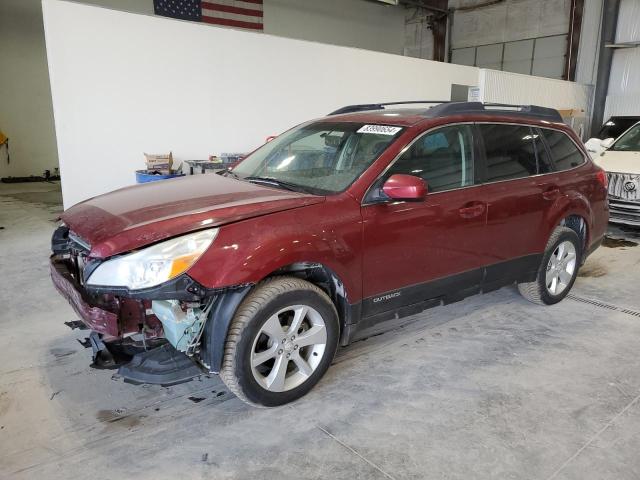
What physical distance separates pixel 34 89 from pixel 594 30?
48.9ft

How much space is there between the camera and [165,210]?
2.36 m

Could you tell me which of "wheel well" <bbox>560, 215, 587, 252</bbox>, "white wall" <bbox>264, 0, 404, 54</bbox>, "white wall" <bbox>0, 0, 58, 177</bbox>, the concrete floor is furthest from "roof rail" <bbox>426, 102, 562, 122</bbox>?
"white wall" <bbox>0, 0, 58, 177</bbox>

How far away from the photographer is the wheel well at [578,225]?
3885mm

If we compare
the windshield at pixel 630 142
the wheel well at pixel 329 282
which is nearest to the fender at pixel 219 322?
the wheel well at pixel 329 282

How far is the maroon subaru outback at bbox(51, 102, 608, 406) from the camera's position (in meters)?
2.16

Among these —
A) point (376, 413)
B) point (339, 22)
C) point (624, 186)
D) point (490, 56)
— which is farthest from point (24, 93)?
point (490, 56)

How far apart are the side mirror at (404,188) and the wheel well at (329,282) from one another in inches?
20.6

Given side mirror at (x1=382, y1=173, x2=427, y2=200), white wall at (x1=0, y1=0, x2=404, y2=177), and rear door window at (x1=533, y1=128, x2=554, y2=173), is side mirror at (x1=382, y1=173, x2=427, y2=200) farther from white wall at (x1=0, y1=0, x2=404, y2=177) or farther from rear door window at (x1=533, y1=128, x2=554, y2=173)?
white wall at (x1=0, y1=0, x2=404, y2=177)

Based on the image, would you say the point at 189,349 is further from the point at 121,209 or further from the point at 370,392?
the point at 370,392

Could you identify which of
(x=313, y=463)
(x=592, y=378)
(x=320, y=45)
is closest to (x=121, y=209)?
(x=313, y=463)

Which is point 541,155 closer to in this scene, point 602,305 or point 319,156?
point 602,305

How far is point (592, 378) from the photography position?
2859 mm

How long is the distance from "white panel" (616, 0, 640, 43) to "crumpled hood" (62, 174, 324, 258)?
14516mm

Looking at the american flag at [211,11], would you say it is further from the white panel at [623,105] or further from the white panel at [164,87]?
the white panel at [623,105]
